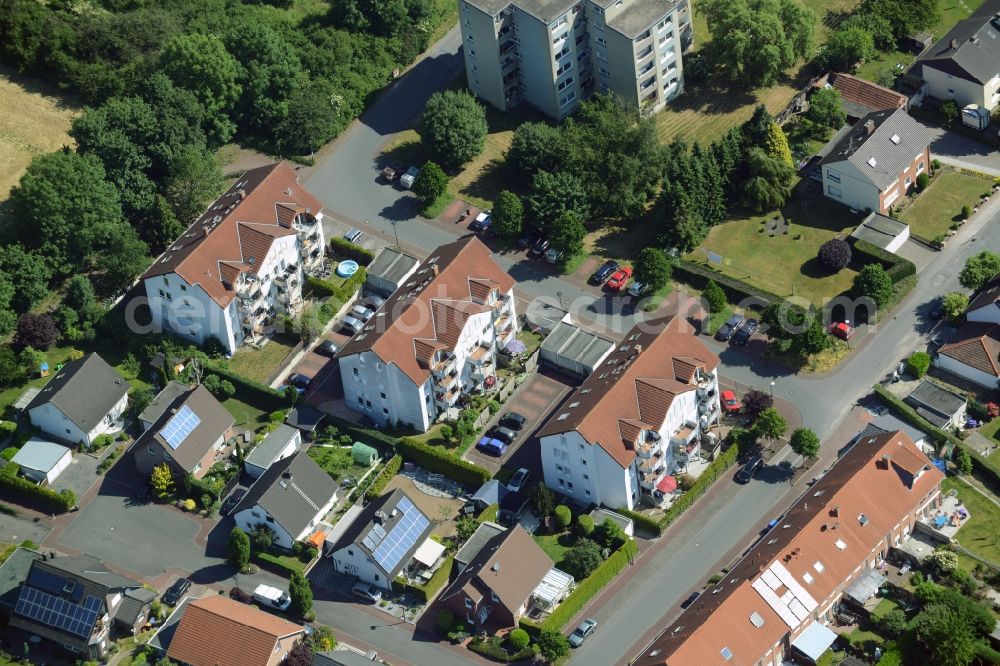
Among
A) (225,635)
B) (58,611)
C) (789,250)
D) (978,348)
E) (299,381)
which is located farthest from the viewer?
(789,250)

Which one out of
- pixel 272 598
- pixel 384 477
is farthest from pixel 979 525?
pixel 272 598

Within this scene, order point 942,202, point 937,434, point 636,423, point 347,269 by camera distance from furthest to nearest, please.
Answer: point 942,202 < point 347,269 < point 937,434 < point 636,423

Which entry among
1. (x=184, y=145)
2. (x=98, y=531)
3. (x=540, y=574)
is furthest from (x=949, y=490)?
(x=184, y=145)

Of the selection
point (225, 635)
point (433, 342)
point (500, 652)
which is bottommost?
point (500, 652)

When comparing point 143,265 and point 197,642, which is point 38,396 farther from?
point 197,642

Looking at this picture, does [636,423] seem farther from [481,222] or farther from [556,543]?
[481,222]

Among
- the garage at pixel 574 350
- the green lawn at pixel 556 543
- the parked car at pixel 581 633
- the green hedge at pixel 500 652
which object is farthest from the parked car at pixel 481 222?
the green hedge at pixel 500 652

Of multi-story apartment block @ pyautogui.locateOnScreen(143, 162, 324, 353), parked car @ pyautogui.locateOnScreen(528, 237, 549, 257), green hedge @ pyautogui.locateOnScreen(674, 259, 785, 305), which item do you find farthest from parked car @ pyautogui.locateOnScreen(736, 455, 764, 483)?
multi-story apartment block @ pyautogui.locateOnScreen(143, 162, 324, 353)
